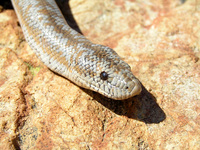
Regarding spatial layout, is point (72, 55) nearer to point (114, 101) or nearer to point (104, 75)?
point (104, 75)

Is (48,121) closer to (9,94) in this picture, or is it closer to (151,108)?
(9,94)

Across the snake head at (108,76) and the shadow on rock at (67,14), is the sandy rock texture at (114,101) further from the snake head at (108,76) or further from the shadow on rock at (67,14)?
the shadow on rock at (67,14)

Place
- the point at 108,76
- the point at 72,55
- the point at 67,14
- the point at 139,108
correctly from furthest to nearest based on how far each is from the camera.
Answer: the point at 67,14, the point at 72,55, the point at 139,108, the point at 108,76

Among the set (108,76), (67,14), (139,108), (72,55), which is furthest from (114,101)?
(67,14)

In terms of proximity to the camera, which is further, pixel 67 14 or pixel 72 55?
pixel 67 14

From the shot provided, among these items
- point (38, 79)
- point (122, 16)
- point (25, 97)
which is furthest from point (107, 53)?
point (122, 16)

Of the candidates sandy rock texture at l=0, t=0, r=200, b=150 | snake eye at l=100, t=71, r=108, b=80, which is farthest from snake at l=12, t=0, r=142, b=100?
sandy rock texture at l=0, t=0, r=200, b=150

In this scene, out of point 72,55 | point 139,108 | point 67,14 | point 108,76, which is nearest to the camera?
point 108,76
